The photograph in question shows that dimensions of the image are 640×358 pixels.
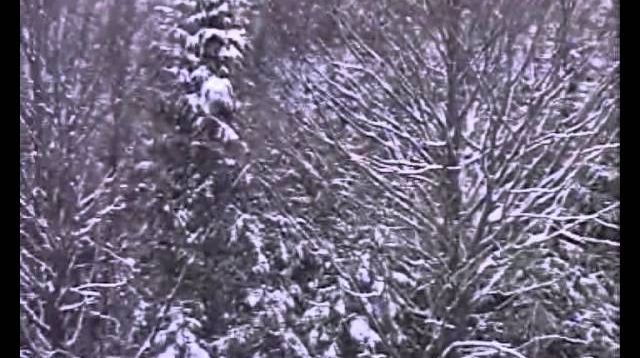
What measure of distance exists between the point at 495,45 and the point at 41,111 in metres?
5.24

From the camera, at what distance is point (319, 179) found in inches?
437

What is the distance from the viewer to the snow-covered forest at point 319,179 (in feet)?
32.6

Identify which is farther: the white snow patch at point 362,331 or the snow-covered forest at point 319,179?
the white snow patch at point 362,331

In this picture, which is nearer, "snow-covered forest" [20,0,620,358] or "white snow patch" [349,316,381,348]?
"snow-covered forest" [20,0,620,358]

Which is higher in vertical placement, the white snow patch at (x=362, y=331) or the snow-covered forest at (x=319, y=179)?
the snow-covered forest at (x=319, y=179)

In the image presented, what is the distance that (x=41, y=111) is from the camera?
10.9m

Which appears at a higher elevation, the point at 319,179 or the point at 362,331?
the point at 319,179

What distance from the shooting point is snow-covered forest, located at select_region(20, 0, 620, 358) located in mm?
9945

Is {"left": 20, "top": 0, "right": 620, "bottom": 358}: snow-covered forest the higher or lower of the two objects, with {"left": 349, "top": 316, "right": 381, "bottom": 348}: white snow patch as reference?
higher

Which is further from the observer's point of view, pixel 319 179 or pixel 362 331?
pixel 319 179
